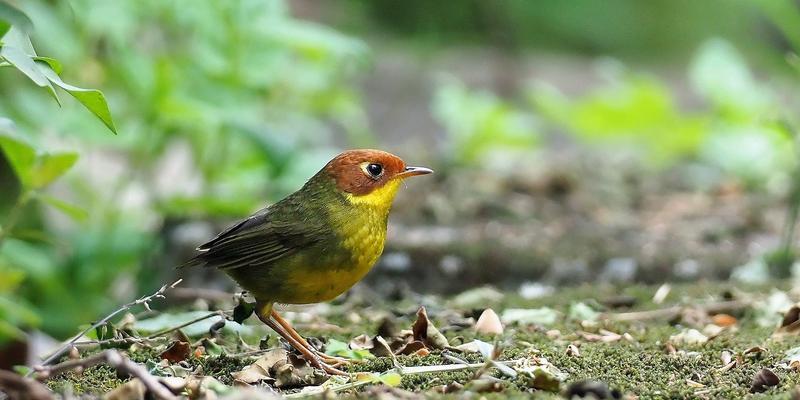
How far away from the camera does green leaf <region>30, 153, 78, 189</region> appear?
377 centimetres

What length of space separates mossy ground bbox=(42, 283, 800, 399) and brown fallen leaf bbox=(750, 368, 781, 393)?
0.02m

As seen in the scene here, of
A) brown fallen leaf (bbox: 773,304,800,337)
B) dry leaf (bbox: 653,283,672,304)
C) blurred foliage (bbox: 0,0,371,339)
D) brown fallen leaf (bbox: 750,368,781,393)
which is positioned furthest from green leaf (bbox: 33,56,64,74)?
blurred foliage (bbox: 0,0,371,339)

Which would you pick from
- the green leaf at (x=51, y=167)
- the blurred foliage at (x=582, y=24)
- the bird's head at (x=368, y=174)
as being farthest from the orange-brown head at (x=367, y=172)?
the blurred foliage at (x=582, y=24)

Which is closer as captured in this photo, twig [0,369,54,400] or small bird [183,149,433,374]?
twig [0,369,54,400]

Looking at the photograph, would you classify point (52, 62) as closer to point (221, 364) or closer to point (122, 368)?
point (122, 368)

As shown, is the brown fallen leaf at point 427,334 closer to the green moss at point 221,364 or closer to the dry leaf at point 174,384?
the green moss at point 221,364

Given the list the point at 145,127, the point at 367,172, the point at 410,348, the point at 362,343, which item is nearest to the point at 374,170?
the point at 367,172

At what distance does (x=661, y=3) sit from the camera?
13.3m

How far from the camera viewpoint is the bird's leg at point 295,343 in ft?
10.2

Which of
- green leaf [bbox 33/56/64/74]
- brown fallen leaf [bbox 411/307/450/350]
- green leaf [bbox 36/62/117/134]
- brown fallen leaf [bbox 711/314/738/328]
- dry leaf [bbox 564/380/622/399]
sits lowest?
dry leaf [bbox 564/380/622/399]

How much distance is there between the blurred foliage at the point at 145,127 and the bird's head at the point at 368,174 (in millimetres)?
1690

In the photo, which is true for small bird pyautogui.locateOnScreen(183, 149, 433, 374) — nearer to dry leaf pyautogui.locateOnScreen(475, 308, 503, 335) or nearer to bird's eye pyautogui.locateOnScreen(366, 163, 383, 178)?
bird's eye pyautogui.locateOnScreen(366, 163, 383, 178)

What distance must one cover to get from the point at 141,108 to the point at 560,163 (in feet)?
10.2

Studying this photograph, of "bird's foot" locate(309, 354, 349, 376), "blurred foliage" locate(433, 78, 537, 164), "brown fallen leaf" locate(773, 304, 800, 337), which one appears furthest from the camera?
"blurred foliage" locate(433, 78, 537, 164)
